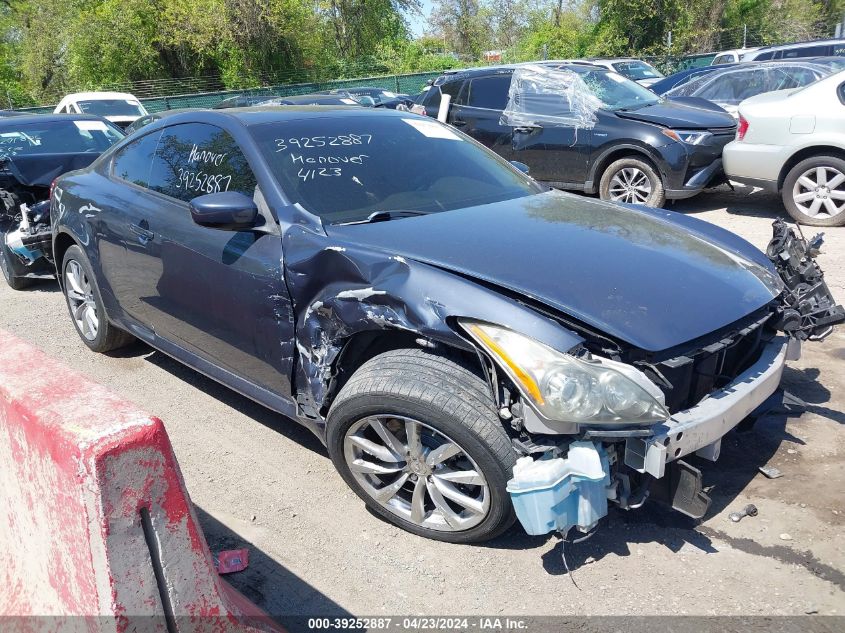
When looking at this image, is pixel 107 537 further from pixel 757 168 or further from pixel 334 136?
pixel 757 168

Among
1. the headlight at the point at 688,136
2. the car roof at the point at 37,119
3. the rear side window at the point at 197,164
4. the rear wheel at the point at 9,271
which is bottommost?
the rear wheel at the point at 9,271

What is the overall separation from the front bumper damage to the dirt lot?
0.30 meters

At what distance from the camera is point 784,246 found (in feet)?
11.7

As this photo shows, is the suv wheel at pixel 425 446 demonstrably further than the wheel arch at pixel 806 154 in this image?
No

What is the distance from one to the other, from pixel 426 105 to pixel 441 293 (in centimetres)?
792

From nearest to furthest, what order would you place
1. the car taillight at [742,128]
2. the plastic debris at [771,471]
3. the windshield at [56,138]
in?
the plastic debris at [771,471] < the windshield at [56,138] < the car taillight at [742,128]

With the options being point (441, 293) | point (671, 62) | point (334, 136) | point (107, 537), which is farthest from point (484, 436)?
point (671, 62)

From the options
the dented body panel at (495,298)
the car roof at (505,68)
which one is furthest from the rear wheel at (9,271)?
the car roof at (505,68)

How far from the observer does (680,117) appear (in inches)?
320

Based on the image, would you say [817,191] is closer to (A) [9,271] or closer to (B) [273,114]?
(B) [273,114]

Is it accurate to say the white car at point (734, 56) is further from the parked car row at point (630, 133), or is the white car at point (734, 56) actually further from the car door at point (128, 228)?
the car door at point (128, 228)

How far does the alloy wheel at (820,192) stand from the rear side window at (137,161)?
6297mm

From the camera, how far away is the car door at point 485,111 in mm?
8953

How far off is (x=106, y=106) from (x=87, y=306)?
47.4ft
